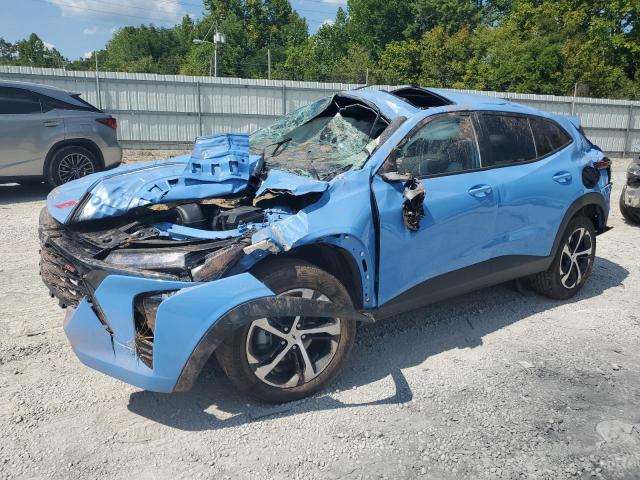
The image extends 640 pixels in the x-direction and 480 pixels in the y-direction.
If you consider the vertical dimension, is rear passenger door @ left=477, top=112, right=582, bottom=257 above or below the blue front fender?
above

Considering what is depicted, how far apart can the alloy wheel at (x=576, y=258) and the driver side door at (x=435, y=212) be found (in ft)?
3.95

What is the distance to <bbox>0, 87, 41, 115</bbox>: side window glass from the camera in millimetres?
8383

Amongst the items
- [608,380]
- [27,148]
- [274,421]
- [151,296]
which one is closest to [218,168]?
[151,296]

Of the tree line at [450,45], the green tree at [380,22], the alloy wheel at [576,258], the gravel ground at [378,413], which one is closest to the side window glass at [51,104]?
the gravel ground at [378,413]

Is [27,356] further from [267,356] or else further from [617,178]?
[617,178]

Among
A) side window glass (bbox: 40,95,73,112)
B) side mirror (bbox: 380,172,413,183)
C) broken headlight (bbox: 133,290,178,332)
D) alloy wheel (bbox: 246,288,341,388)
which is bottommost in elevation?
alloy wheel (bbox: 246,288,341,388)

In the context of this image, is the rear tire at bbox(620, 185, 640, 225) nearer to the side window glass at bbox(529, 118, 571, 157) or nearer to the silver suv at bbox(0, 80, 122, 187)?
Answer: the side window glass at bbox(529, 118, 571, 157)

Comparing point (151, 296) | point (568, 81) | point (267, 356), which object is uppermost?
point (568, 81)

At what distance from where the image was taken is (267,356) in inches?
122

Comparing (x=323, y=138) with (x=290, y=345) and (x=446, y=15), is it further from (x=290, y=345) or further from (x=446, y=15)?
(x=446, y=15)

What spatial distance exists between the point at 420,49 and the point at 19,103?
101 feet

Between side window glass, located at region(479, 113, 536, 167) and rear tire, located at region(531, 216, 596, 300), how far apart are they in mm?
908

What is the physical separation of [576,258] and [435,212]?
6.92ft

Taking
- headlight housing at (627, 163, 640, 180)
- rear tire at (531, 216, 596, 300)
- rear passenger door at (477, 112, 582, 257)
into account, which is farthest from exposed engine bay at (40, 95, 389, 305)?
headlight housing at (627, 163, 640, 180)
